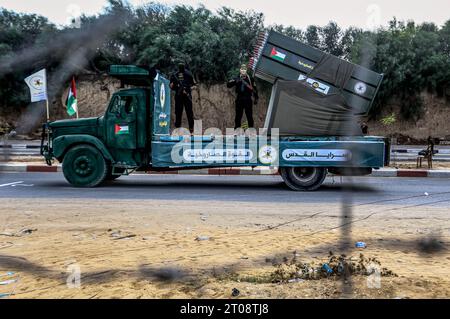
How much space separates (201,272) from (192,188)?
21.1 ft

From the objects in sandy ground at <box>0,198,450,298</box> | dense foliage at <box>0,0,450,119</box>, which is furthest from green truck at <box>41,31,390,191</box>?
dense foliage at <box>0,0,450,119</box>

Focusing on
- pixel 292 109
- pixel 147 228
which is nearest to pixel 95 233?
pixel 147 228

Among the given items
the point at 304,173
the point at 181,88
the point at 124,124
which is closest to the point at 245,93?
the point at 181,88

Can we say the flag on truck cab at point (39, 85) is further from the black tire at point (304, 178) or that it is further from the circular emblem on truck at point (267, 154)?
the black tire at point (304, 178)

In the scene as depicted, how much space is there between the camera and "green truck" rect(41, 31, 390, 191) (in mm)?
10102

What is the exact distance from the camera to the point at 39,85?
→ 15.4 meters

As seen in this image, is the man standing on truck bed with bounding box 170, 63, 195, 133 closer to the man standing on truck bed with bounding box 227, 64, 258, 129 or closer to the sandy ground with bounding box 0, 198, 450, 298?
the man standing on truck bed with bounding box 227, 64, 258, 129

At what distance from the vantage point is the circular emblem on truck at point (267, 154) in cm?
1019

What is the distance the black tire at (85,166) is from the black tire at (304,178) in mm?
4483

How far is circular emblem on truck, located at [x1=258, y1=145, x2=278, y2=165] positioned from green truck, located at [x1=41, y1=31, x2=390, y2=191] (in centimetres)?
1

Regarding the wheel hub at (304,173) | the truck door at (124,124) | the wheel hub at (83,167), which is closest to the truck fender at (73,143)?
the truck door at (124,124)

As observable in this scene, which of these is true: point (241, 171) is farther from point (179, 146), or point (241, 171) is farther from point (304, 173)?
point (179, 146)

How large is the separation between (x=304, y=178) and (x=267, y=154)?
3.61 feet

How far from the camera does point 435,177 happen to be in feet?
44.3
